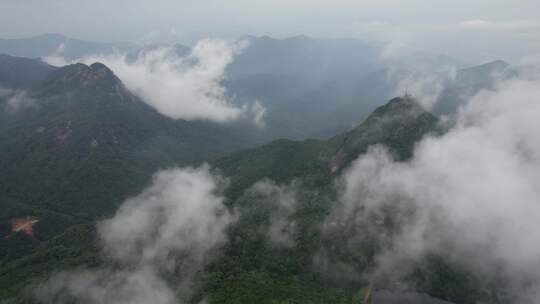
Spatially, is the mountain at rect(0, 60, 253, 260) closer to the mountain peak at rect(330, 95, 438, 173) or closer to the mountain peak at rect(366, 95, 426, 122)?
the mountain peak at rect(330, 95, 438, 173)

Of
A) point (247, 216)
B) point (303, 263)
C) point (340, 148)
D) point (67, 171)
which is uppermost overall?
point (340, 148)

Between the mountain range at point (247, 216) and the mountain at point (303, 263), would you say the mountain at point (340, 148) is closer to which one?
the mountain range at point (247, 216)

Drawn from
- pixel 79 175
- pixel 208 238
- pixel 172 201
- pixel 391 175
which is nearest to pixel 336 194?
pixel 391 175

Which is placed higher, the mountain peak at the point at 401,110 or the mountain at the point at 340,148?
the mountain peak at the point at 401,110

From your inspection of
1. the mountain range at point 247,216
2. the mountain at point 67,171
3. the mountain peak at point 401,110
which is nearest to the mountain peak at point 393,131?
the mountain peak at point 401,110

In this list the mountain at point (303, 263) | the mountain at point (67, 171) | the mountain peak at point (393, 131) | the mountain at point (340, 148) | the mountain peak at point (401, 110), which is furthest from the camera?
the mountain at point (67, 171)

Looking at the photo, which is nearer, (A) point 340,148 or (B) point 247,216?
(B) point 247,216

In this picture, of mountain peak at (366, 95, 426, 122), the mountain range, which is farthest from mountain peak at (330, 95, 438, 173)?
the mountain range

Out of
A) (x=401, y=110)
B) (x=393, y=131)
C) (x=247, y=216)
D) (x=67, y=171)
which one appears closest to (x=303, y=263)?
(x=247, y=216)

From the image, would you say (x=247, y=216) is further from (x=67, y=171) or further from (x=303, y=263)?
(x=67, y=171)

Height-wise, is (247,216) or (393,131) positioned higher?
(393,131)

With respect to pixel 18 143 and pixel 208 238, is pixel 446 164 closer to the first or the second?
pixel 208 238
